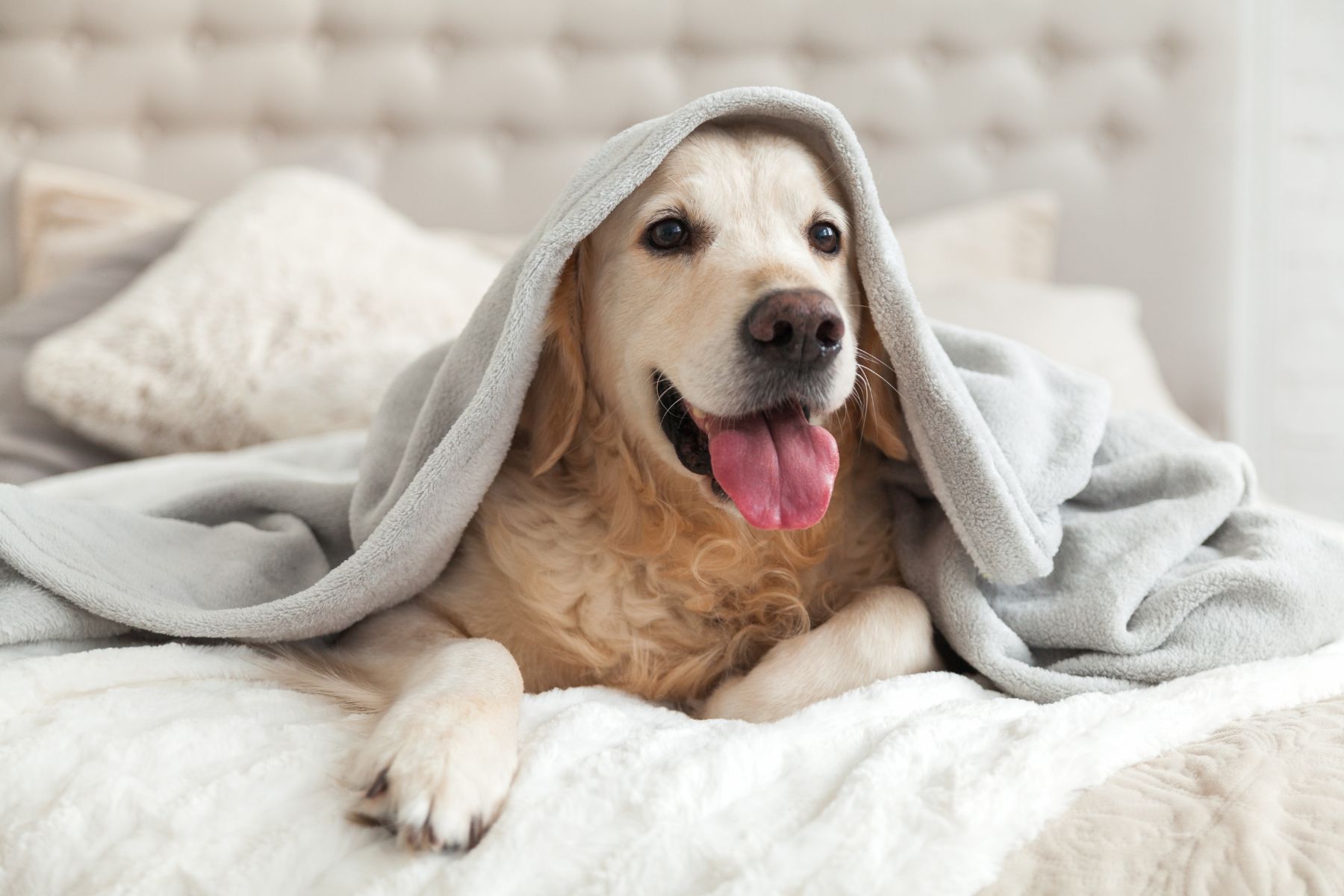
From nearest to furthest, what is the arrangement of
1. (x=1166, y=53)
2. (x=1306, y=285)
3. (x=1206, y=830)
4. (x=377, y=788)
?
1. (x=1206, y=830)
2. (x=377, y=788)
3. (x=1166, y=53)
4. (x=1306, y=285)

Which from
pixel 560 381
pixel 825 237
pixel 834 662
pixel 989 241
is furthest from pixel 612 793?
pixel 989 241

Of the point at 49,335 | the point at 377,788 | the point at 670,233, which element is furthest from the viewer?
the point at 49,335

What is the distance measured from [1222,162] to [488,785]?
338cm

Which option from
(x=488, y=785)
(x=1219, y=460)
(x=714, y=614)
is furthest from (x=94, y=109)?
(x=1219, y=460)

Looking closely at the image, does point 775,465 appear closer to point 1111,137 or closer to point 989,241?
point 989,241

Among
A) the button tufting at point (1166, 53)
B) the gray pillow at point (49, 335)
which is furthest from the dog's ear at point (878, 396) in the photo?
the button tufting at point (1166, 53)

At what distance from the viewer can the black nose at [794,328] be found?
117 cm

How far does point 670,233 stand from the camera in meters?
1.36

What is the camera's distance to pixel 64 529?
1.28 metres

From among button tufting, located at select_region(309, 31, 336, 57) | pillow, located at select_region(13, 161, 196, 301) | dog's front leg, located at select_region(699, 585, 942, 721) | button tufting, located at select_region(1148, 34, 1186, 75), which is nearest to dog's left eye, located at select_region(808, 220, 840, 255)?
dog's front leg, located at select_region(699, 585, 942, 721)

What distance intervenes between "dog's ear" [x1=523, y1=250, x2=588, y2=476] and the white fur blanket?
47 centimetres

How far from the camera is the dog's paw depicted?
0.84m

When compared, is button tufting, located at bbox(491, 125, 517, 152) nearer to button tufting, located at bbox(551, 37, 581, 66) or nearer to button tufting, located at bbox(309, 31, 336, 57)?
button tufting, located at bbox(551, 37, 581, 66)

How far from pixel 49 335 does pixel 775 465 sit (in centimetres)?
222
